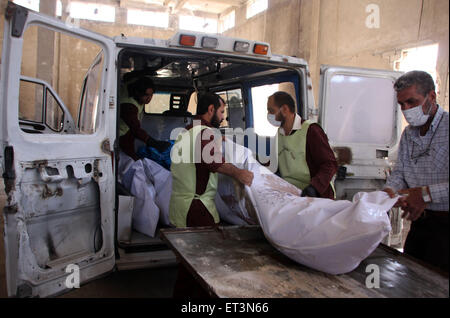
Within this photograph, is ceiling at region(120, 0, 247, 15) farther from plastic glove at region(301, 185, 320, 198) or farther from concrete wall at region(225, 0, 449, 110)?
plastic glove at region(301, 185, 320, 198)

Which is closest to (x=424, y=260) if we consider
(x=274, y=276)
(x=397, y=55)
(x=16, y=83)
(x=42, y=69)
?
(x=274, y=276)

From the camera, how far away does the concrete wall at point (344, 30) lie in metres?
7.20

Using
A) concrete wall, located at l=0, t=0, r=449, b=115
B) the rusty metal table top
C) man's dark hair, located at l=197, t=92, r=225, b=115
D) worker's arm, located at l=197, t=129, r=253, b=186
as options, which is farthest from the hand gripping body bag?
concrete wall, located at l=0, t=0, r=449, b=115

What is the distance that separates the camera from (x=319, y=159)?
299cm

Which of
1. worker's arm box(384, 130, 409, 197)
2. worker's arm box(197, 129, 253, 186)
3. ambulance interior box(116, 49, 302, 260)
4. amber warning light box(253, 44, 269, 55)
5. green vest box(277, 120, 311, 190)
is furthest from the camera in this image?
ambulance interior box(116, 49, 302, 260)

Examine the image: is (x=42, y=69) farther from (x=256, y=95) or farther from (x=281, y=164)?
(x=281, y=164)

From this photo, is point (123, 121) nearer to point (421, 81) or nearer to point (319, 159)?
point (319, 159)

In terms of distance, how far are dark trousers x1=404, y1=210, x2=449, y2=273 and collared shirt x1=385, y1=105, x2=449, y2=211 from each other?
0.08 metres

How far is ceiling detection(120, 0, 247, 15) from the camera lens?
17.7 meters

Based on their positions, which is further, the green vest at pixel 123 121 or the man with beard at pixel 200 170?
the green vest at pixel 123 121

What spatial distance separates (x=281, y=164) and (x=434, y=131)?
1507 millimetres

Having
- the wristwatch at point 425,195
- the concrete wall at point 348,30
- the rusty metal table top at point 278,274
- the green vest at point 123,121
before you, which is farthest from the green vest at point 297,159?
the concrete wall at point 348,30

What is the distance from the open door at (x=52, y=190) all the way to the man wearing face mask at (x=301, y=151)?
138cm

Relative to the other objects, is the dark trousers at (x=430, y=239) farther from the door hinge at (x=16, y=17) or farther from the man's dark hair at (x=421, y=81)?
the door hinge at (x=16, y=17)
